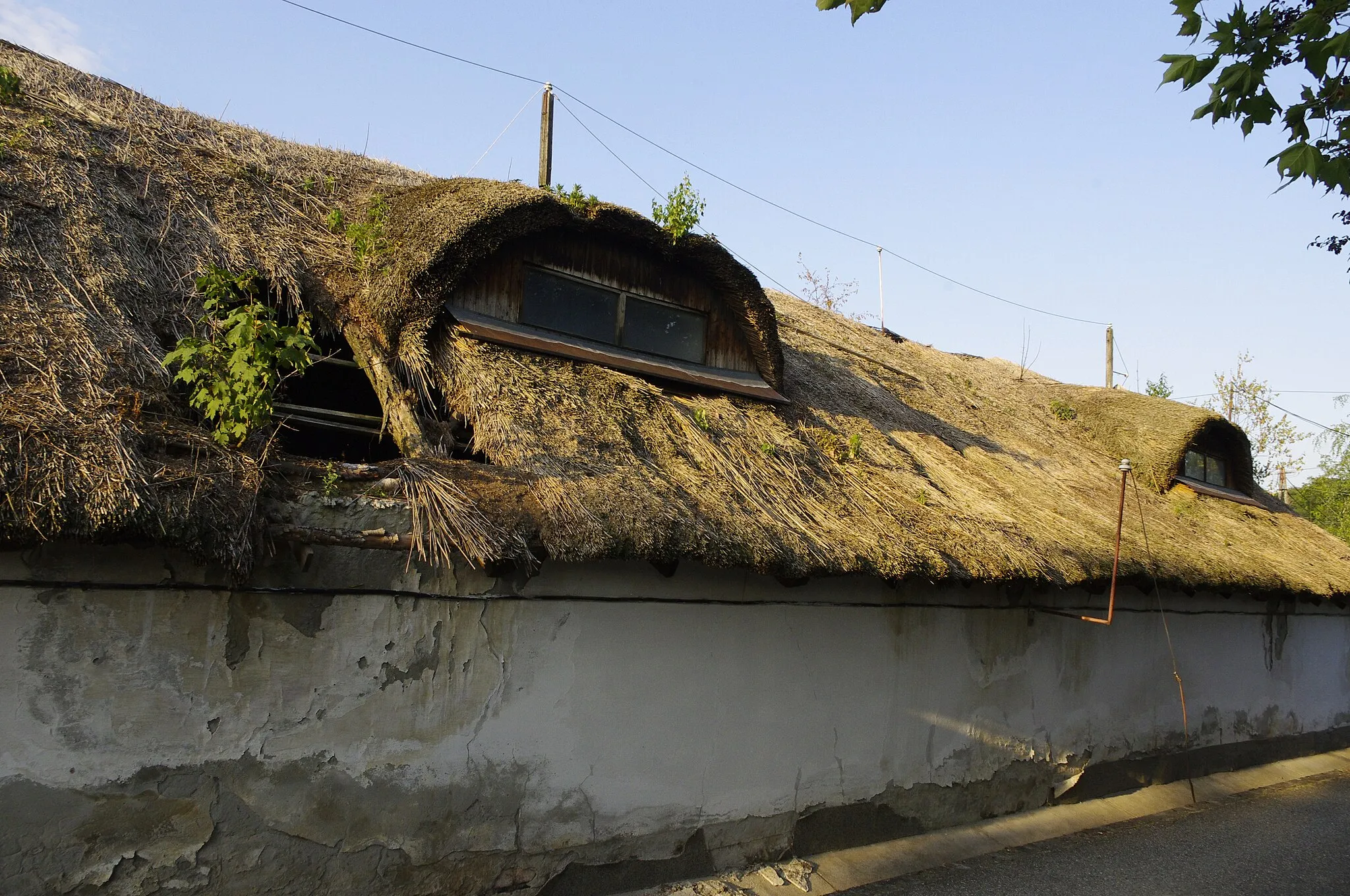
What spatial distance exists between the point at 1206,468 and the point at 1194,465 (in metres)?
0.40

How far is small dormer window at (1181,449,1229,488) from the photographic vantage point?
14.0 meters

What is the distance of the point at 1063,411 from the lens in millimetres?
14906

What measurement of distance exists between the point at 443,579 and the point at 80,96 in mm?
5944

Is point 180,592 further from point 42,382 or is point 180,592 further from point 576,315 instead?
point 576,315

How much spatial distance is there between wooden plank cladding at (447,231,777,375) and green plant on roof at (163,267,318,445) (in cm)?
181

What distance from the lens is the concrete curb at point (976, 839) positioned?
21.2 feet

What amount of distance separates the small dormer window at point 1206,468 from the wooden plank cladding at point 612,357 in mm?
8337

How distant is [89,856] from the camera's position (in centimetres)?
427

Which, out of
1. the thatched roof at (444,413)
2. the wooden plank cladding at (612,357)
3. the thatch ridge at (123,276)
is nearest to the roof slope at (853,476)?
the thatched roof at (444,413)

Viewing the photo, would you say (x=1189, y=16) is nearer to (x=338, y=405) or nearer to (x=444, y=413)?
(x=444, y=413)

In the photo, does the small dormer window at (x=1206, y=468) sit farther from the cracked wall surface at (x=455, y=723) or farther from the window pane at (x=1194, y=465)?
the cracked wall surface at (x=455, y=723)

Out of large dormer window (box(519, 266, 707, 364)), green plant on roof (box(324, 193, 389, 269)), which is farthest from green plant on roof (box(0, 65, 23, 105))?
large dormer window (box(519, 266, 707, 364))

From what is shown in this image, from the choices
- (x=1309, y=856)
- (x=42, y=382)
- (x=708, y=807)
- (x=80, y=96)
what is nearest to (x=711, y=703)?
(x=708, y=807)

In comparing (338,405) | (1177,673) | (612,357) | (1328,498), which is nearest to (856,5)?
(612,357)
